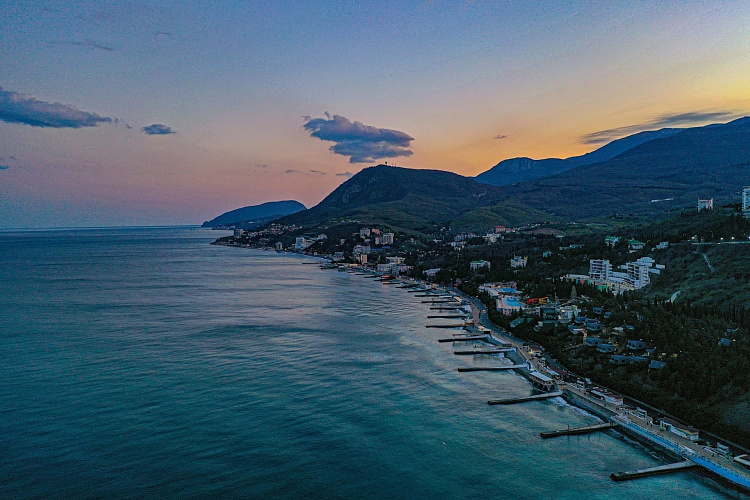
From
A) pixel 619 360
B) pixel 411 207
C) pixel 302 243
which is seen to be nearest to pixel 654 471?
pixel 619 360

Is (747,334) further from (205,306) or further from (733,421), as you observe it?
(205,306)

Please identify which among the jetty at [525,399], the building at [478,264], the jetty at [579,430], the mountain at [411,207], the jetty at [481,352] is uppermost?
the mountain at [411,207]

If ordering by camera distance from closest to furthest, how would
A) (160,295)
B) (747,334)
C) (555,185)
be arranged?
(747,334)
(160,295)
(555,185)

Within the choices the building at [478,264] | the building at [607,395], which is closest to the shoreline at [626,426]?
the building at [607,395]

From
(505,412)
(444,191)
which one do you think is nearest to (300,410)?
(505,412)

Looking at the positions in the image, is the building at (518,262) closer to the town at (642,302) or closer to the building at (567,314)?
the town at (642,302)

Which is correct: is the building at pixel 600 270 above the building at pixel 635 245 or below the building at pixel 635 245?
below

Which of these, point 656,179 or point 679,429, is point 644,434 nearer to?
point 679,429
